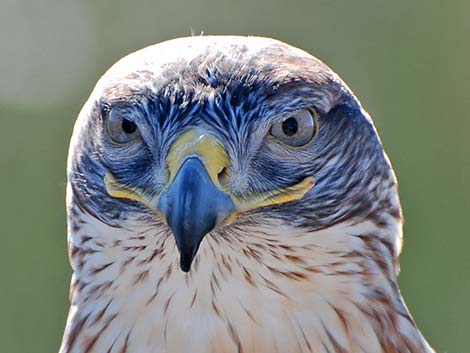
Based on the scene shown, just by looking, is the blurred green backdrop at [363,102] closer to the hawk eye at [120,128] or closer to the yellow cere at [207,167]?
the hawk eye at [120,128]

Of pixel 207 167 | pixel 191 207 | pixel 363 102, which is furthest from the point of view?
pixel 363 102

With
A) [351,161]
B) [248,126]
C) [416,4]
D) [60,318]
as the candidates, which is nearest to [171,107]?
[248,126]

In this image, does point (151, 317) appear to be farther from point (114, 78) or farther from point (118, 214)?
point (114, 78)

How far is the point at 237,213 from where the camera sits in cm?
355

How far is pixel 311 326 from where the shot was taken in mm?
3822

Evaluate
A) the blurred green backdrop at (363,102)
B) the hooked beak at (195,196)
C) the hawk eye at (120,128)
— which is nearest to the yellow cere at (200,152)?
the hooked beak at (195,196)

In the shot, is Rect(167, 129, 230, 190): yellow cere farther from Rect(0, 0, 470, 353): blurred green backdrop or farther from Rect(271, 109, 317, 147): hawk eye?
Rect(0, 0, 470, 353): blurred green backdrop

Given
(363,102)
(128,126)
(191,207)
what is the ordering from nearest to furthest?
(191,207) < (128,126) < (363,102)

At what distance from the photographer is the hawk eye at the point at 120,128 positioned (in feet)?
12.1

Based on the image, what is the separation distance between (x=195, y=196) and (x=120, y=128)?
1.24ft

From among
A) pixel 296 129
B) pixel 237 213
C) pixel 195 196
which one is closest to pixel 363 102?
pixel 296 129

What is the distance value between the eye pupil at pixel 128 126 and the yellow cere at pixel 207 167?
117 millimetres

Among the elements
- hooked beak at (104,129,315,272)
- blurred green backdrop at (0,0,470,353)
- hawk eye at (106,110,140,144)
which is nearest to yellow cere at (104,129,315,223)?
hooked beak at (104,129,315,272)

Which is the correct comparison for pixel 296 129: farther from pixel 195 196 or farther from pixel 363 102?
pixel 363 102
